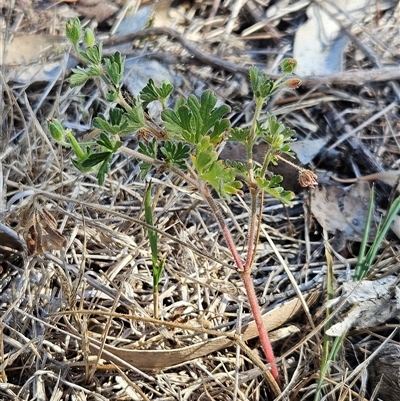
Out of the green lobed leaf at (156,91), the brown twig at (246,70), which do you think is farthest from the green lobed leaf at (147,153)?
the brown twig at (246,70)

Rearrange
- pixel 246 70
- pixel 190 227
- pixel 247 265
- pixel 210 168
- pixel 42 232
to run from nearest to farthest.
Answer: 1. pixel 210 168
2. pixel 247 265
3. pixel 42 232
4. pixel 190 227
5. pixel 246 70

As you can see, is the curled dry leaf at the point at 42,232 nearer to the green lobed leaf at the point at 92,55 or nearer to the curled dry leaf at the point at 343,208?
the green lobed leaf at the point at 92,55

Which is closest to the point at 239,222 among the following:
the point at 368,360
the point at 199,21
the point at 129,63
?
the point at 368,360

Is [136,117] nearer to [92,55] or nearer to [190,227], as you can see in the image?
[92,55]

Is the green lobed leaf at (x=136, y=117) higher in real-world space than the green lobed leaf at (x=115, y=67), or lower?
lower

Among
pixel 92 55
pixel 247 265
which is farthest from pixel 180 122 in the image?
pixel 247 265

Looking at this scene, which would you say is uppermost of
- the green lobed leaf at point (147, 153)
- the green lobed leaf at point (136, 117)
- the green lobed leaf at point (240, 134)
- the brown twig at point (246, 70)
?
the green lobed leaf at point (136, 117)

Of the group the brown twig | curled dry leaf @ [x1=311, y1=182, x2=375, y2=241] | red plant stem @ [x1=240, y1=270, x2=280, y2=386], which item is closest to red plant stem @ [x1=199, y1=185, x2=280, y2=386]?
red plant stem @ [x1=240, y1=270, x2=280, y2=386]

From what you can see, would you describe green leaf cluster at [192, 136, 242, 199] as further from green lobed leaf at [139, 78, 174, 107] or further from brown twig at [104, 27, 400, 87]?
brown twig at [104, 27, 400, 87]
